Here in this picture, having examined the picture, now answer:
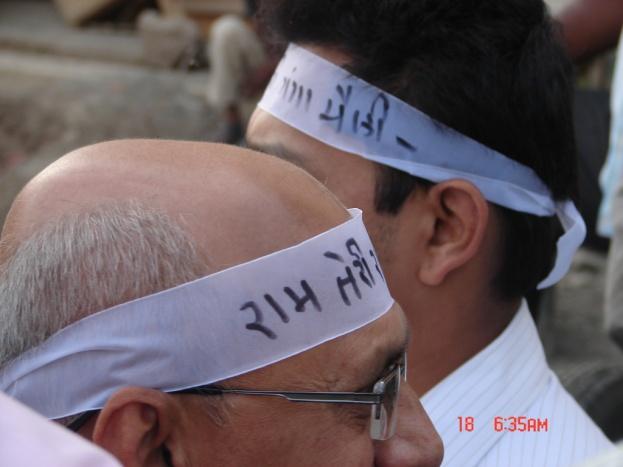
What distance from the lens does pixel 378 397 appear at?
1410 mm

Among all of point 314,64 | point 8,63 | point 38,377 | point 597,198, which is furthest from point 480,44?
point 8,63

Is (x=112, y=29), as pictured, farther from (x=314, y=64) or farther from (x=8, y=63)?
(x=314, y=64)

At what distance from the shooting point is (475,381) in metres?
2.16

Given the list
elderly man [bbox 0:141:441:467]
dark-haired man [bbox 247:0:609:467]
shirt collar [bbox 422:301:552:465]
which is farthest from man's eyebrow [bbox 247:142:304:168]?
elderly man [bbox 0:141:441:467]

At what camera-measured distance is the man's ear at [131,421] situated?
1195 millimetres

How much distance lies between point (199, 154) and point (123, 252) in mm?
226

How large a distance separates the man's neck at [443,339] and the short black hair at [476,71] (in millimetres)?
104

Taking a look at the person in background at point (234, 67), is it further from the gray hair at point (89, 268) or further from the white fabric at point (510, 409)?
the gray hair at point (89, 268)

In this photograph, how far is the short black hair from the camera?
2094 millimetres

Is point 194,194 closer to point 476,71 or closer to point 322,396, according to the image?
point 322,396

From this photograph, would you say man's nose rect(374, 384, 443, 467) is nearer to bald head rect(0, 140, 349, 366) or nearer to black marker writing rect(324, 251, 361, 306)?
black marker writing rect(324, 251, 361, 306)

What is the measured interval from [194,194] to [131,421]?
33cm

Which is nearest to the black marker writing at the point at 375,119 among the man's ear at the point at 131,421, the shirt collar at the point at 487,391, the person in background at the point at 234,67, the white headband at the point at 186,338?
the shirt collar at the point at 487,391

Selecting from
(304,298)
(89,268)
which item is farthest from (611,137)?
(89,268)
